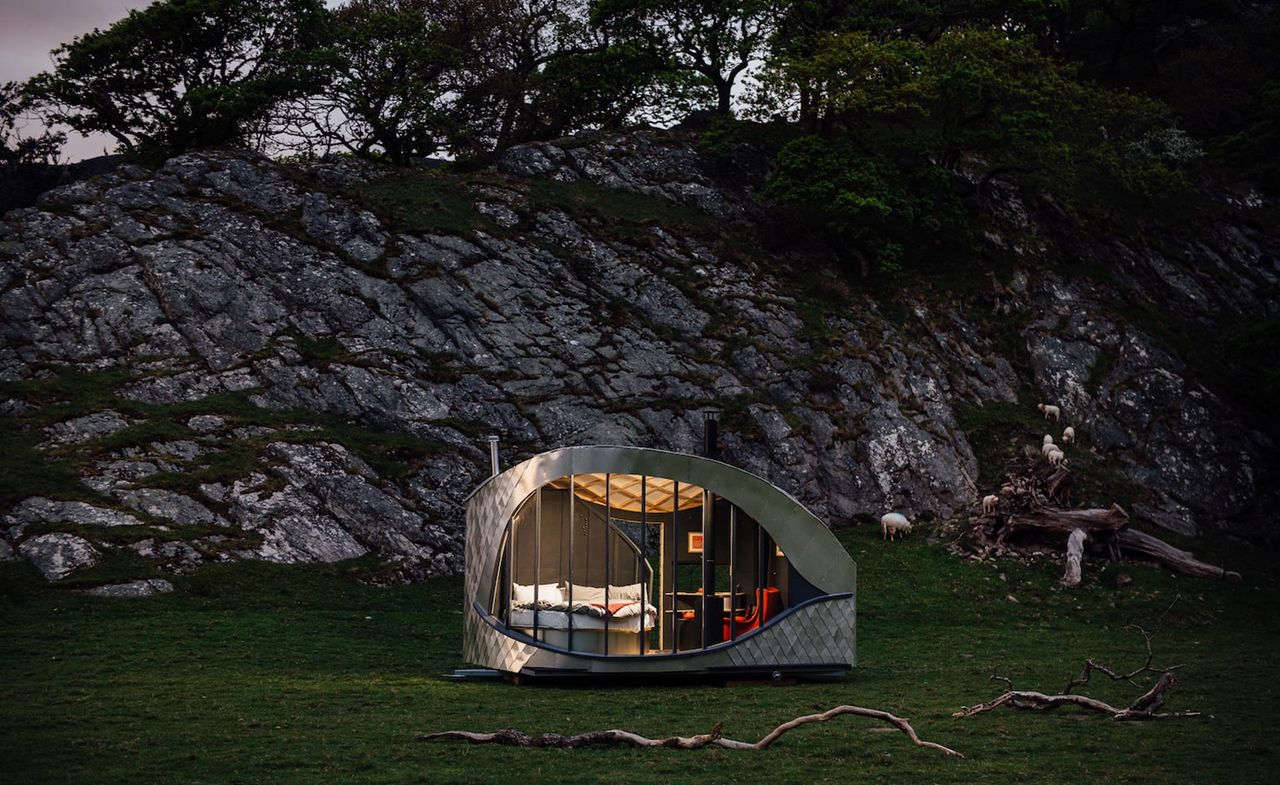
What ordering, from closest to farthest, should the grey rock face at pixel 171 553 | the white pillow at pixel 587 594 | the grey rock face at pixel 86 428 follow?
the white pillow at pixel 587 594, the grey rock face at pixel 171 553, the grey rock face at pixel 86 428

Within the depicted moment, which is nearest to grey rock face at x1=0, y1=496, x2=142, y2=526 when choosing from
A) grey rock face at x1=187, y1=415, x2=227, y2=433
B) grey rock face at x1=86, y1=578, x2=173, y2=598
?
grey rock face at x1=86, y1=578, x2=173, y2=598

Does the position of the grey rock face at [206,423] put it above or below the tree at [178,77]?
below

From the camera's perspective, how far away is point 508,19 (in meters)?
53.8

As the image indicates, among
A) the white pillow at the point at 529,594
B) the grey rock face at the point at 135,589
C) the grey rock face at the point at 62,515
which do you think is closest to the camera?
the white pillow at the point at 529,594

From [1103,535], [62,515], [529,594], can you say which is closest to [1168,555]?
[1103,535]

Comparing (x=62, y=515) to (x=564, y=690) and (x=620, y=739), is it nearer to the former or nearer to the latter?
(x=564, y=690)

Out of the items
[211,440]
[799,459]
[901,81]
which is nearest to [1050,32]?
[901,81]

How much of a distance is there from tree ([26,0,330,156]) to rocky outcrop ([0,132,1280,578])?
4.46 meters

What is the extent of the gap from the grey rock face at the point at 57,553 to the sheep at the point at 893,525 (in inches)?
802

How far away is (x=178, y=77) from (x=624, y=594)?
3404 centimetres

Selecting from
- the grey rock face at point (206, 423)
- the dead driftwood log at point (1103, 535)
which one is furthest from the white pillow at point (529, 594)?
the dead driftwood log at point (1103, 535)

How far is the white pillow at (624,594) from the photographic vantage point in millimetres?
22245

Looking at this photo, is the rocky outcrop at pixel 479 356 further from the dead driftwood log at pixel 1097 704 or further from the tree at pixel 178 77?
the dead driftwood log at pixel 1097 704

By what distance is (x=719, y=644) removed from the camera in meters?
21.5
